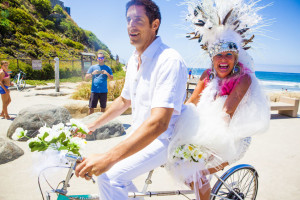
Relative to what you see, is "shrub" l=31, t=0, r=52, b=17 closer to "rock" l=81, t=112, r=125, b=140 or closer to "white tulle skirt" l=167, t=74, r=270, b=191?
"rock" l=81, t=112, r=125, b=140

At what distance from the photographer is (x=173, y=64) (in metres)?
1.43

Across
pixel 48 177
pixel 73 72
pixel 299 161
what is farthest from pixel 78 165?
pixel 73 72

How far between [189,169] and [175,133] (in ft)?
1.12

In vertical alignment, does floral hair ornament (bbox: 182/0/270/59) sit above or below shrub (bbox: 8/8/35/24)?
below

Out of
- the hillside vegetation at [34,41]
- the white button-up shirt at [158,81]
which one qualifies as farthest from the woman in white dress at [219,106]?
the hillside vegetation at [34,41]

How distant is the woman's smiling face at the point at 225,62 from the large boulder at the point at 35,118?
13.5ft

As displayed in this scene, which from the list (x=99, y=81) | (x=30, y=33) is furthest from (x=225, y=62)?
(x=30, y=33)

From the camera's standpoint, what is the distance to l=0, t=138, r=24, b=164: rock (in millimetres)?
3850

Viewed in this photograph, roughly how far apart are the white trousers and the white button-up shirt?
124 millimetres

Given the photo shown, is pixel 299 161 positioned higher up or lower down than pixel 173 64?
lower down

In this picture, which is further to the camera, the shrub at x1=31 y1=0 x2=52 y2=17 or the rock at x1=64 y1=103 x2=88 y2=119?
the shrub at x1=31 y1=0 x2=52 y2=17

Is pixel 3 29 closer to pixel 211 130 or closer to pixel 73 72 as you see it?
pixel 73 72

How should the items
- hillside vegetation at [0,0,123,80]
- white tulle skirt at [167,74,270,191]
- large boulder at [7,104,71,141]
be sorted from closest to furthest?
white tulle skirt at [167,74,270,191]
large boulder at [7,104,71,141]
hillside vegetation at [0,0,123,80]

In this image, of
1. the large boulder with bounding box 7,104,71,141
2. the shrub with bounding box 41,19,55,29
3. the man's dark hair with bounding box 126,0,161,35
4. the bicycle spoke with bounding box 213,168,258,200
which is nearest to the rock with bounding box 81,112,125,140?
the large boulder with bounding box 7,104,71,141
